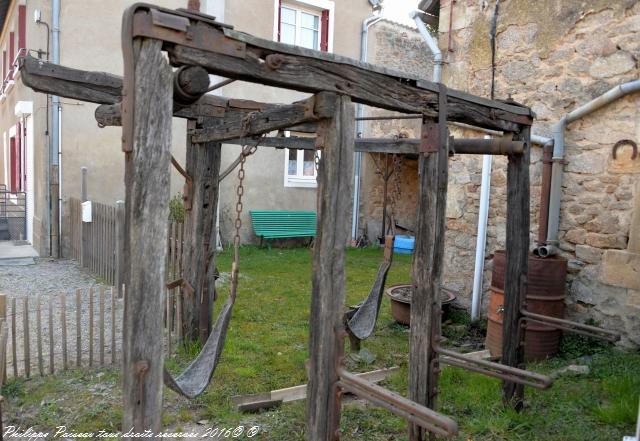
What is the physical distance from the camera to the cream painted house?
9.22 m

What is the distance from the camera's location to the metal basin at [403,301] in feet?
20.2

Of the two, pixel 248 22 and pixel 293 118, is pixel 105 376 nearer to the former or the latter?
pixel 293 118

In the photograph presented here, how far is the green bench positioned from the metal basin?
205 inches

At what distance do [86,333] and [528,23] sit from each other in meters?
5.83

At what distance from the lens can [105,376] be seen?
14.2 feet

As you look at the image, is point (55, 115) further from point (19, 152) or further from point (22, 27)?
point (19, 152)

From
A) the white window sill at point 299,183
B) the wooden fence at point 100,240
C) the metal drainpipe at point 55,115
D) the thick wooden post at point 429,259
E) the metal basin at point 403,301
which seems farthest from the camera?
the white window sill at point 299,183

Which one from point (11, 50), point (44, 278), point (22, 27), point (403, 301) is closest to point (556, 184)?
point (403, 301)

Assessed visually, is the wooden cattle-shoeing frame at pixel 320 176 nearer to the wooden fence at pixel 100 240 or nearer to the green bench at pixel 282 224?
the wooden fence at pixel 100 240

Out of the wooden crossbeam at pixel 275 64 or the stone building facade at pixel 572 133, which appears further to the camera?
the stone building facade at pixel 572 133

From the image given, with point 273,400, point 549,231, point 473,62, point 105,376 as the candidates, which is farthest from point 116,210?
point 549,231

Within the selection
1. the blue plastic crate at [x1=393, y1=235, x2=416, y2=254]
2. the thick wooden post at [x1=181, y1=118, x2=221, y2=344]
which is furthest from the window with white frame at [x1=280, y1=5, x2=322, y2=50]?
the thick wooden post at [x1=181, y1=118, x2=221, y2=344]

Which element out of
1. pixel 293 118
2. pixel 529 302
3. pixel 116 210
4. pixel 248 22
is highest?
pixel 248 22

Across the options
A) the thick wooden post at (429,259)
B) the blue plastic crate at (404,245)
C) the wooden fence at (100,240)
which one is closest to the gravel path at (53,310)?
the wooden fence at (100,240)
